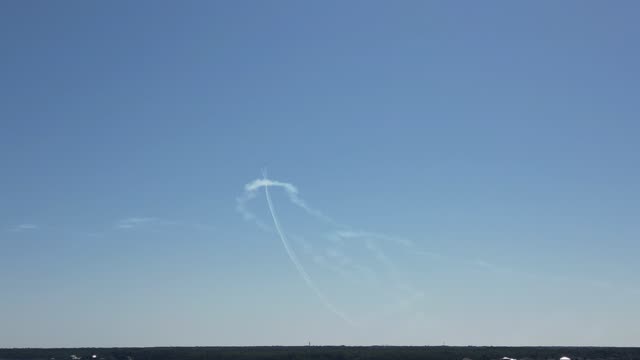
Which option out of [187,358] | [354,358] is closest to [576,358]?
[354,358]

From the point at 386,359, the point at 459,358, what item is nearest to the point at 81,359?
the point at 386,359

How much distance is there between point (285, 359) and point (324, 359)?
9.62 m

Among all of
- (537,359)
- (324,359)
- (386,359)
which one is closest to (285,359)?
(324,359)

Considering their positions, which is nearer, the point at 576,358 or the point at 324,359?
the point at 324,359

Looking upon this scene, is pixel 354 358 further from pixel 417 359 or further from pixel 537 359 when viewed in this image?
→ pixel 537 359

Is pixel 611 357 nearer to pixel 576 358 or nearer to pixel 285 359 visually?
pixel 576 358

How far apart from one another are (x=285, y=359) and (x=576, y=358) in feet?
239

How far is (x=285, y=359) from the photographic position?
189 m

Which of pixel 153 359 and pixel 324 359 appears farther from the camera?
pixel 153 359

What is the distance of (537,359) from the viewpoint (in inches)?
7589

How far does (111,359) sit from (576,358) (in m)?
115

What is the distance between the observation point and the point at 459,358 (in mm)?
195125

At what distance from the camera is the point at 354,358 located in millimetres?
193750

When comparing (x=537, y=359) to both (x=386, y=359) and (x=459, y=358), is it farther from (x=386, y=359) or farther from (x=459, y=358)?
(x=386, y=359)
